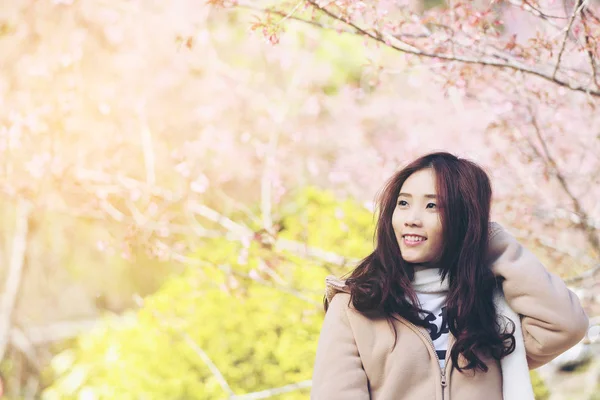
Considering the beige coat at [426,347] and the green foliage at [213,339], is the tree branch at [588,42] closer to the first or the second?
the beige coat at [426,347]

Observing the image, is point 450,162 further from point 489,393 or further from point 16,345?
point 16,345

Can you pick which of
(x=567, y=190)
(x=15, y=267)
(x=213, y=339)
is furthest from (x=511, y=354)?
(x=15, y=267)

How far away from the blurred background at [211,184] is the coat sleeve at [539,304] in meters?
0.75

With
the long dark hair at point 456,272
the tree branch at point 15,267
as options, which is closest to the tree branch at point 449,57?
the long dark hair at point 456,272

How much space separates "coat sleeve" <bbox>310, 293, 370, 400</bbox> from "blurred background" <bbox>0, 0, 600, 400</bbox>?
0.91 meters

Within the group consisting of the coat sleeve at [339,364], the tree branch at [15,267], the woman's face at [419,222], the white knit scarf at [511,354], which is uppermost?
the woman's face at [419,222]

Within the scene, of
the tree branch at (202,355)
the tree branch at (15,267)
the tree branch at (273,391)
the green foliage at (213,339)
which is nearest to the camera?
the tree branch at (273,391)

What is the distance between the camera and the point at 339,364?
148 centimetres

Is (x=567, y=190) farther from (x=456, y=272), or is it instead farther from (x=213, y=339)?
(x=213, y=339)

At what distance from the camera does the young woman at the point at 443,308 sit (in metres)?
1.46

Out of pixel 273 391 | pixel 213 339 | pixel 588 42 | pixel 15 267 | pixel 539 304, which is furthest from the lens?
pixel 15 267

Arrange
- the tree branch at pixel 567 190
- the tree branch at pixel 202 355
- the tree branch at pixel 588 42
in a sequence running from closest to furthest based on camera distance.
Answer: the tree branch at pixel 588 42, the tree branch at pixel 567 190, the tree branch at pixel 202 355

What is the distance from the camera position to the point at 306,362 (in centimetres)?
328

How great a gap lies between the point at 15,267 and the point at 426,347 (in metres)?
3.59
